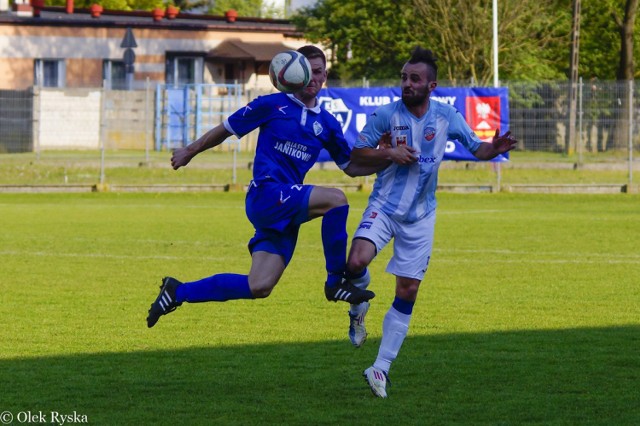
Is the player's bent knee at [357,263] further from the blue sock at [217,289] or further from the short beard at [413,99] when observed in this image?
the short beard at [413,99]

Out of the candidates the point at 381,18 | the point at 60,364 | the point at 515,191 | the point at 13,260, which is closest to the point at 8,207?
the point at 13,260

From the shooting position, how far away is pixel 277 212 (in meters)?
8.96

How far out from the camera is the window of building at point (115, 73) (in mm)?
60906

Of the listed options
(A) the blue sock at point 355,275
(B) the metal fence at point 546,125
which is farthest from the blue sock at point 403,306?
(B) the metal fence at point 546,125

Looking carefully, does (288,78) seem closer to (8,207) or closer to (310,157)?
(310,157)

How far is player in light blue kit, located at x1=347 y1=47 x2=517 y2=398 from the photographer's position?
8930 millimetres

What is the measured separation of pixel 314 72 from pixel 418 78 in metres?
0.77

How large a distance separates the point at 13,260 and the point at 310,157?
31.4 ft

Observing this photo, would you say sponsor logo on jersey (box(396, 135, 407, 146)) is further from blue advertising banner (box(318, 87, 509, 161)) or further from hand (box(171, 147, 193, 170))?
blue advertising banner (box(318, 87, 509, 161))

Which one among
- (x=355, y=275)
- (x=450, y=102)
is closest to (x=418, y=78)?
(x=355, y=275)

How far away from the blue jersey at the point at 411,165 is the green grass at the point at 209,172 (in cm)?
2339

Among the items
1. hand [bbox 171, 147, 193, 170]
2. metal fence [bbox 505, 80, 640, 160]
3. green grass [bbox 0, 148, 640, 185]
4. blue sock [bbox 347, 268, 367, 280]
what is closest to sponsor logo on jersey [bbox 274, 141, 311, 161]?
hand [bbox 171, 147, 193, 170]

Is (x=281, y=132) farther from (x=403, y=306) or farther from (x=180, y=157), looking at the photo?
(x=403, y=306)

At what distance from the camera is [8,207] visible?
27.7m
